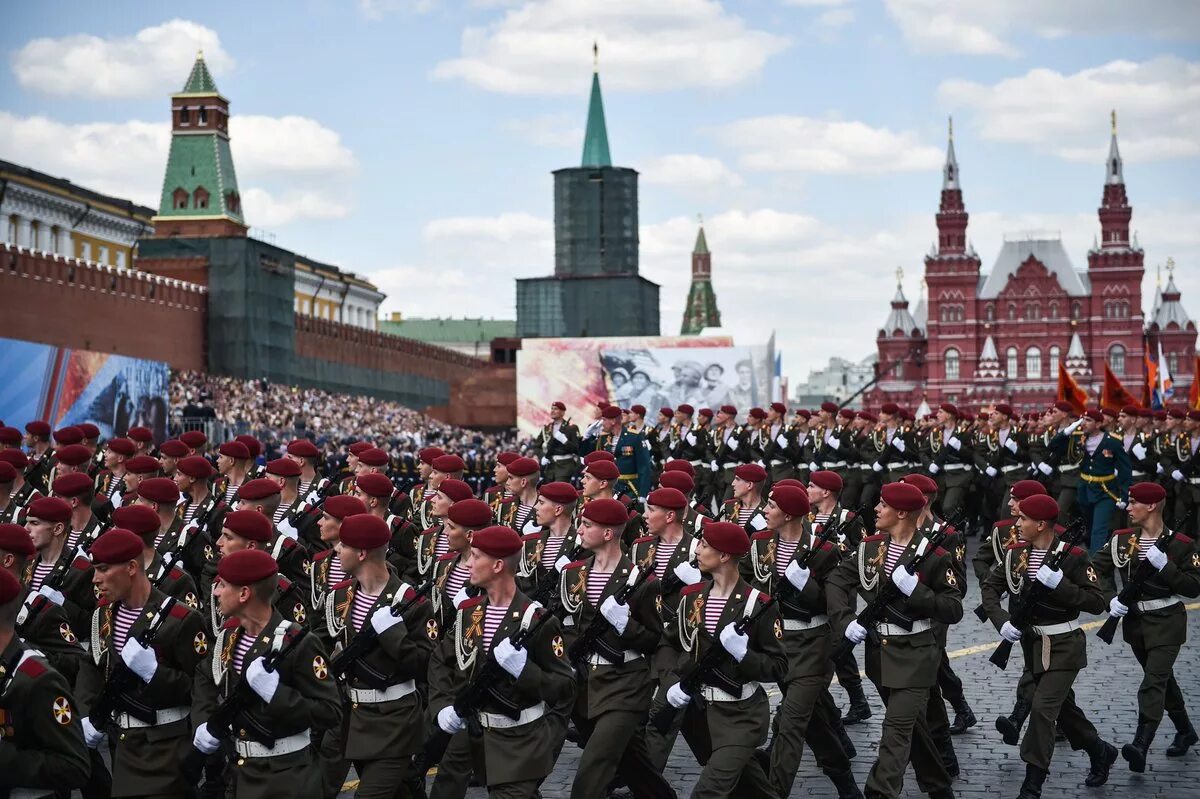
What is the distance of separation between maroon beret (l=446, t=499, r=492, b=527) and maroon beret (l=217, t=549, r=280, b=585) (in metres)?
2.38

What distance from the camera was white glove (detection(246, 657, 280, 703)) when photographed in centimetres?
635

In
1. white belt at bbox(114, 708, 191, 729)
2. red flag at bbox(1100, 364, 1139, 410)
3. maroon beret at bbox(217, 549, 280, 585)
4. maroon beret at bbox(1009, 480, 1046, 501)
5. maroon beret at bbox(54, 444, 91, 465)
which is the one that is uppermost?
red flag at bbox(1100, 364, 1139, 410)

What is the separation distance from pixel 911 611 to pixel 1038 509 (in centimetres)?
121

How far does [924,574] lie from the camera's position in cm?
926

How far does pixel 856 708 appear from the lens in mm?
11227

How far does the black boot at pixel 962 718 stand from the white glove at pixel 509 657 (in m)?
4.71

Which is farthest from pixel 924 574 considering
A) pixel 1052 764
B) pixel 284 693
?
pixel 284 693

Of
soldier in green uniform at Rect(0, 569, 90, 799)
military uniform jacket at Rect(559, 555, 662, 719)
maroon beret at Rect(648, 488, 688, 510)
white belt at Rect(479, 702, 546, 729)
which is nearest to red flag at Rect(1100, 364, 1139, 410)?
maroon beret at Rect(648, 488, 688, 510)

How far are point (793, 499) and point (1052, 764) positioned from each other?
2.52 meters

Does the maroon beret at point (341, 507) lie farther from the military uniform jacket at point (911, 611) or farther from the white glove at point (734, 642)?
the military uniform jacket at point (911, 611)

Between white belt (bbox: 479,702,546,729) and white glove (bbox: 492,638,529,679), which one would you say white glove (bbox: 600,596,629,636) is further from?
white glove (bbox: 492,638,529,679)

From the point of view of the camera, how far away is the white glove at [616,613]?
812 centimetres

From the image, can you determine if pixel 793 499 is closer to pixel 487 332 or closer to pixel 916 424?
pixel 916 424

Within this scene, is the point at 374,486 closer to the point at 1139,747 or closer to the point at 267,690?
the point at 267,690
